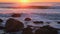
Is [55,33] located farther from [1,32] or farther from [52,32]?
[1,32]

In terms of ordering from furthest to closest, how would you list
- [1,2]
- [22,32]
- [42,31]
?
[1,2]
[22,32]
[42,31]

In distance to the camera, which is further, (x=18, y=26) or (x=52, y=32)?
(x=18, y=26)

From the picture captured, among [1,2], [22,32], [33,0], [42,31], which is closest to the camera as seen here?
[42,31]

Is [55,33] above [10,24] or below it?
below

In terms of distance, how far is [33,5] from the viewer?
511cm

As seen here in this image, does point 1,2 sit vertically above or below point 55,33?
above

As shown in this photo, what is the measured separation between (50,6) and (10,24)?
9.42 ft

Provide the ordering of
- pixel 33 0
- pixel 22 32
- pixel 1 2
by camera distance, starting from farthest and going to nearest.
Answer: pixel 33 0, pixel 1 2, pixel 22 32

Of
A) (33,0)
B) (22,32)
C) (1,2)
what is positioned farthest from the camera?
(33,0)

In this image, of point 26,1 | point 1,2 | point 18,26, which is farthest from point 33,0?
point 18,26

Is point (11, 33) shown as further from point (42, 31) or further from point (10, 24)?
point (42, 31)

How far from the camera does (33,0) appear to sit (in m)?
5.44

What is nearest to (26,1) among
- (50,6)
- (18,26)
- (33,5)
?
(33,5)

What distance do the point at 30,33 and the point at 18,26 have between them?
266mm
